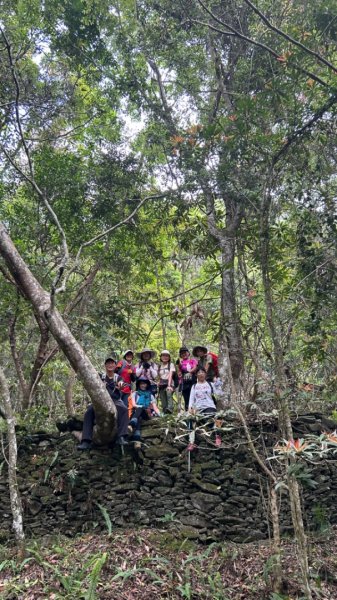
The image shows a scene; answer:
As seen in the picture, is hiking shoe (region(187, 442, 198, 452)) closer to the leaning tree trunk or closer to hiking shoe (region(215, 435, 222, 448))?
hiking shoe (region(215, 435, 222, 448))

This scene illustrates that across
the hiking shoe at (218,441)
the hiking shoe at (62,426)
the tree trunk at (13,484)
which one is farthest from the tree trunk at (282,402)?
the hiking shoe at (62,426)

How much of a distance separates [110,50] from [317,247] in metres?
5.42

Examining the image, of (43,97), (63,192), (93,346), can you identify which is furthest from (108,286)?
(43,97)

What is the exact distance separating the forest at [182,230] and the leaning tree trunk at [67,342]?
2 cm

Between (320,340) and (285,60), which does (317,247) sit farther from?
(285,60)

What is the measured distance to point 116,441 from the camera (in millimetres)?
6527

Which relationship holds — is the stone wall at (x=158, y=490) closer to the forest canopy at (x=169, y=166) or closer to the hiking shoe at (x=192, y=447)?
the hiking shoe at (x=192, y=447)

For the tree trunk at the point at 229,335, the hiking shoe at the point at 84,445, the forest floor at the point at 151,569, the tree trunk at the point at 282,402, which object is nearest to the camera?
the tree trunk at the point at 282,402

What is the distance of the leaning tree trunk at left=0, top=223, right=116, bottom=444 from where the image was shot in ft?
18.7

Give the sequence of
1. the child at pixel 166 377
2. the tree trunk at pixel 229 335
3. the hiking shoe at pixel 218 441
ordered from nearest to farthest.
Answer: the hiking shoe at pixel 218 441 → the child at pixel 166 377 → the tree trunk at pixel 229 335

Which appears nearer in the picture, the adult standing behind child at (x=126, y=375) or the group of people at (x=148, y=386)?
the group of people at (x=148, y=386)

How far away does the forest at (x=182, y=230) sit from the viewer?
16.9 ft

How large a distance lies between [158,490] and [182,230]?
4673mm

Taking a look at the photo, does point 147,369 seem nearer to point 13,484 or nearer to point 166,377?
point 166,377
